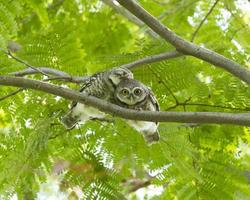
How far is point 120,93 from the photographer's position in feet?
9.20

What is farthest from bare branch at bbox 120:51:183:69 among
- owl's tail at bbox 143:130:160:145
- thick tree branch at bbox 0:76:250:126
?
thick tree branch at bbox 0:76:250:126

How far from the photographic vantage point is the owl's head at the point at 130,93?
2777 mm

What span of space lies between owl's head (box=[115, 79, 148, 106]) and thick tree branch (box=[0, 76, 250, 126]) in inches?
12.4

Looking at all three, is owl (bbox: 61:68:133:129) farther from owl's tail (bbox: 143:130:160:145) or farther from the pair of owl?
owl's tail (bbox: 143:130:160:145)

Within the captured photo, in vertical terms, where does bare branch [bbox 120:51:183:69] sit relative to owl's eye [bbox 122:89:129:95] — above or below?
above

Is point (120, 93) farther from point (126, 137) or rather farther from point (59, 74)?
point (126, 137)

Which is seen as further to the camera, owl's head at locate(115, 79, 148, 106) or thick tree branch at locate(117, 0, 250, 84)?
owl's head at locate(115, 79, 148, 106)

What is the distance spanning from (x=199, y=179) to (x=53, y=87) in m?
1.05

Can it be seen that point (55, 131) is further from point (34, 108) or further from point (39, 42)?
point (39, 42)

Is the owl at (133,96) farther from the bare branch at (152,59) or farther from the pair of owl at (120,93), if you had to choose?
the bare branch at (152,59)

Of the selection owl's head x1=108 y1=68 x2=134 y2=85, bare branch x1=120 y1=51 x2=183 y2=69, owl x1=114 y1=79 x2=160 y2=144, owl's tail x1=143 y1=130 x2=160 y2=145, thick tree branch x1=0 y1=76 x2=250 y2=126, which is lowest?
thick tree branch x1=0 y1=76 x2=250 y2=126

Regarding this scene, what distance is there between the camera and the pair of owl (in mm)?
2801

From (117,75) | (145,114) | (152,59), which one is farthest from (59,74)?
(145,114)

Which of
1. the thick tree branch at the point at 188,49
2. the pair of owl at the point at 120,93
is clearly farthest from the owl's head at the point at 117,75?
the thick tree branch at the point at 188,49
